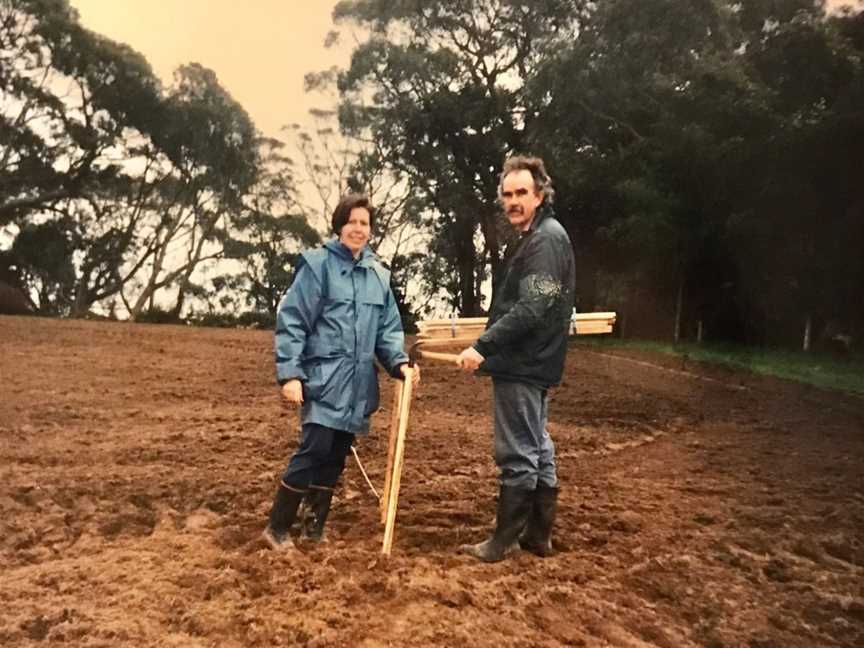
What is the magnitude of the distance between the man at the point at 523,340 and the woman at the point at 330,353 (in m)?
0.33

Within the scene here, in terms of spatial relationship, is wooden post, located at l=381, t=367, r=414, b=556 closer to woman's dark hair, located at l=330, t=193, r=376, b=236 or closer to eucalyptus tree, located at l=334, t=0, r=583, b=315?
woman's dark hair, located at l=330, t=193, r=376, b=236

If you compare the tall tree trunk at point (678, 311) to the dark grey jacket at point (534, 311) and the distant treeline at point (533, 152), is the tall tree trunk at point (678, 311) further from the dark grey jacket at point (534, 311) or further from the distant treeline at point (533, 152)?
the dark grey jacket at point (534, 311)

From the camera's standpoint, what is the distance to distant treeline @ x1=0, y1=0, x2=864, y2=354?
9258 mm

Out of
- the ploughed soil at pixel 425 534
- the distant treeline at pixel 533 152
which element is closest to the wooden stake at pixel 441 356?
the ploughed soil at pixel 425 534

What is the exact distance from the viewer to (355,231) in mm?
2875

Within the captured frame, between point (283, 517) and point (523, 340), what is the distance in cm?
99

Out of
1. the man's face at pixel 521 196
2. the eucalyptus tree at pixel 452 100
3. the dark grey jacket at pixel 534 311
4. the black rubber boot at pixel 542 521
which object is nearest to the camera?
the dark grey jacket at pixel 534 311

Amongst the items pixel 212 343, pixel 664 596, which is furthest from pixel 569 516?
pixel 212 343

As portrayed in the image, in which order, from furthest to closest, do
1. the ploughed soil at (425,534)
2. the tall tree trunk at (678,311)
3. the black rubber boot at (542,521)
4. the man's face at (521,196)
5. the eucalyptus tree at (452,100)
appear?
the eucalyptus tree at (452,100) < the tall tree trunk at (678,311) < the black rubber boot at (542,521) < the man's face at (521,196) < the ploughed soil at (425,534)

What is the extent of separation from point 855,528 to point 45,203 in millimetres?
13685

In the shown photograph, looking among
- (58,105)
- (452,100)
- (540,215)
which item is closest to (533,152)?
(452,100)

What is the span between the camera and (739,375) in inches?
371

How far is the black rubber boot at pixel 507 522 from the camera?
9.28 feet

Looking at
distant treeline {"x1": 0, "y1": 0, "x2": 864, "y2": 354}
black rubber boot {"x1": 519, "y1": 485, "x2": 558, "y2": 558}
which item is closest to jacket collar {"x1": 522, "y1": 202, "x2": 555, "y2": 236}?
black rubber boot {"x1": 519, "y1": 485, "x2": 558, "y2": 558}
